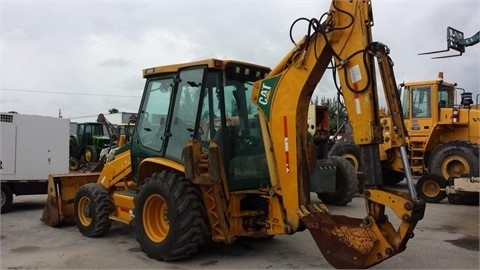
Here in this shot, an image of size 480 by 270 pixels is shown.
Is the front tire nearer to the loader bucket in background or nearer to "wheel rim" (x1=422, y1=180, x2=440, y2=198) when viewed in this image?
the loader bucket in background

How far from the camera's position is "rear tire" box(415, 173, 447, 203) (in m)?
11.4

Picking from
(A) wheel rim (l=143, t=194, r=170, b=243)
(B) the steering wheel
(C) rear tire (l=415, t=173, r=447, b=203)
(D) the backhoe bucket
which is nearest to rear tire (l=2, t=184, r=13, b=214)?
(A) wheel rim (l=143, t=194, r=170, b=243)

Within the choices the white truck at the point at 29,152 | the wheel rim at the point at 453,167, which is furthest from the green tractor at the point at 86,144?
the wheel rim at the point at 453,167

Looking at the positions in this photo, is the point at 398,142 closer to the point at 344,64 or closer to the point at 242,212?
the point at 344,64

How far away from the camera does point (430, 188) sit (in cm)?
1163

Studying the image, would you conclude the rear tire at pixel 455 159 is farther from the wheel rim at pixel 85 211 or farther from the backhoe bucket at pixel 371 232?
the wheel rim at pixel 85 211

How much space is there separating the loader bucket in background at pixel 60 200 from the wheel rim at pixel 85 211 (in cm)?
57

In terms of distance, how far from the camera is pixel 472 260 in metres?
6.15

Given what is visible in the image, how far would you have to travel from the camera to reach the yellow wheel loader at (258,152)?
499 centimetres

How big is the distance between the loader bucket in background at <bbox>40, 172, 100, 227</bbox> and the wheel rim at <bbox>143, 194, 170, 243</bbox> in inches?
105

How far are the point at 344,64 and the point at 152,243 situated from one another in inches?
129

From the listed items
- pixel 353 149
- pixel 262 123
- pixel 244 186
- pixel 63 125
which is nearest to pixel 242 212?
pixel 244 186

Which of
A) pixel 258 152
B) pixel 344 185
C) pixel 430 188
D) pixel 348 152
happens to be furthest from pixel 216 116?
pixel 348 152

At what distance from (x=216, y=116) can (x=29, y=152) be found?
6.04 m
